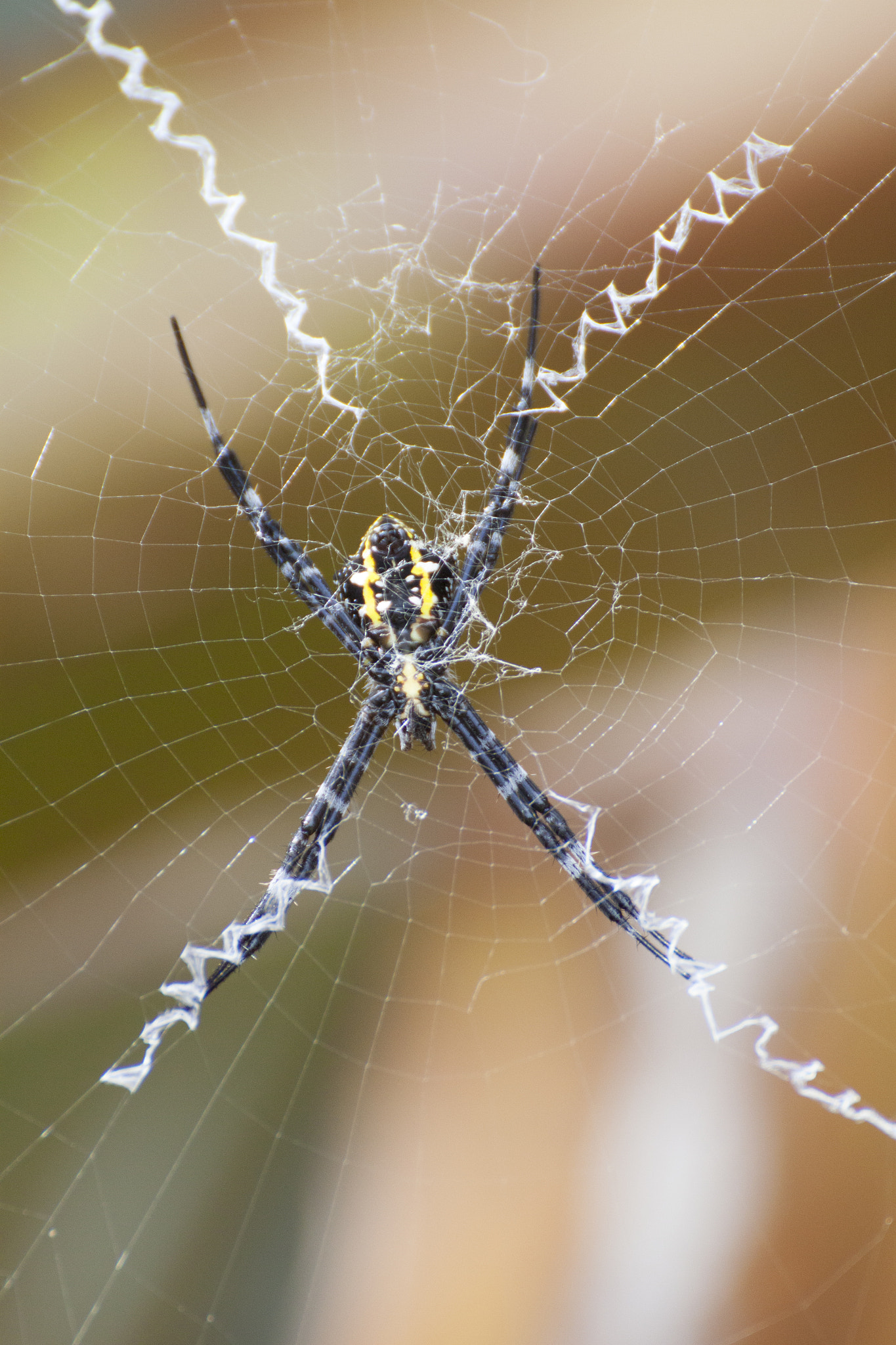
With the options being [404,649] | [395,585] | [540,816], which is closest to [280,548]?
[395,585]

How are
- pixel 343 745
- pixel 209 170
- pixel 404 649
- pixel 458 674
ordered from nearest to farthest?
pixel 209 170 < pixel 404 649 < pixel 343 745 < pixel 458 674

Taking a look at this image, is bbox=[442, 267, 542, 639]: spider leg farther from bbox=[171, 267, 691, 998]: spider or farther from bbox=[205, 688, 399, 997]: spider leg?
bbox=[205, 688, 399, 997]: spider leg

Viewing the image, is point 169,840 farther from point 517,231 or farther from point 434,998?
point 517,231

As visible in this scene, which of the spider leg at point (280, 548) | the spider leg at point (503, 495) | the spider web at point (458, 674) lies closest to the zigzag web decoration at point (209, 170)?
the spider web at point (458, 674)

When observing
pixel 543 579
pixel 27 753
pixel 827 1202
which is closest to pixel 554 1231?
pixel 827 1202

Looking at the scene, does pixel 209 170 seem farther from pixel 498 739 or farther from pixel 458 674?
pixel 498 739

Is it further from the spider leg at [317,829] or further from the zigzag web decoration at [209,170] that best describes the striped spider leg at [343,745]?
the zigzag web decoration at [209,170]

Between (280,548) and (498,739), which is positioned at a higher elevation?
(498,739)
